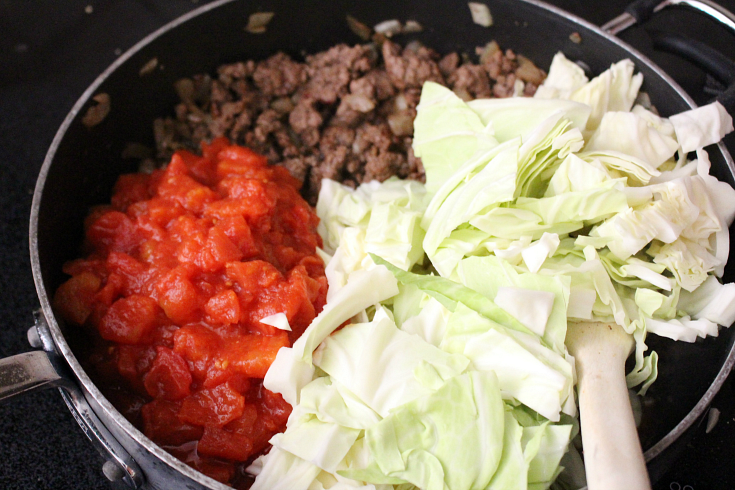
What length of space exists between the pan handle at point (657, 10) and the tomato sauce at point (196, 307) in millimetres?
1404

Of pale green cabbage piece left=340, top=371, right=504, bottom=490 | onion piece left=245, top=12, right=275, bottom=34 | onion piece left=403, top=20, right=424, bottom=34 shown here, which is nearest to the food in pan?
pale green cabbage piece left=340, top=371, right=504, bottom=490

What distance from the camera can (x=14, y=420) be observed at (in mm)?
2029

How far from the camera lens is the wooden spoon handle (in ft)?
4.11

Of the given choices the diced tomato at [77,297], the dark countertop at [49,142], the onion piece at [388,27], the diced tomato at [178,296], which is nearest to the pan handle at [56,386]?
the diced tomato at [77,297]

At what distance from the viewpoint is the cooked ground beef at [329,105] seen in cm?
226

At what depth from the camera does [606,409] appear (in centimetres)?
141

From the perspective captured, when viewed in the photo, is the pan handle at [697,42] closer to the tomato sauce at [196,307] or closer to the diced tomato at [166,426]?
the tomato sauce at [196,307]

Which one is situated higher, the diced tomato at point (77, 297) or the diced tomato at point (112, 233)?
the diced tomato at point (112, 233)

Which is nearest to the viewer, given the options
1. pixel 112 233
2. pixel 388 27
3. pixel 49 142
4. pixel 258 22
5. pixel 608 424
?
pixel 608 424

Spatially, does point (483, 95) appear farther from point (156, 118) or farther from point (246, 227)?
point (156, 118)

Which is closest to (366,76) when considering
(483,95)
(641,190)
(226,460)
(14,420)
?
(483,95)

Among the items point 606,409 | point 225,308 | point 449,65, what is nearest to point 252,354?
point 225,308

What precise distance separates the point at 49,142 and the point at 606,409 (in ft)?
8.20

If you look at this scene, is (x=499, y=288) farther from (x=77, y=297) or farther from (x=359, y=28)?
(x=359, y=28)
